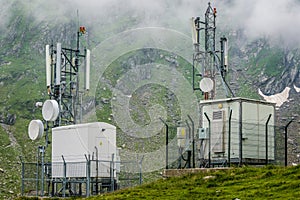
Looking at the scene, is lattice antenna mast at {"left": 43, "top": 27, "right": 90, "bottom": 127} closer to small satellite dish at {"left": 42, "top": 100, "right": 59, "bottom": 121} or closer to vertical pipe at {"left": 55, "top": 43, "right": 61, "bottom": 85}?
vertical pipe at {"left": 55, "top": 43, "right": 61, "bottom": 85}

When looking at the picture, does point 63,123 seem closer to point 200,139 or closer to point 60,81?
point 60,81

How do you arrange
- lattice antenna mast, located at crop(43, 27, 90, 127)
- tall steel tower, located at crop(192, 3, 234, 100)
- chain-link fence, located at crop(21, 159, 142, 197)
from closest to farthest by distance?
chain-link fence, located at crop(21, 159, 142, 197) → tall steel tower, located at crop(192, 3, 234, 100) → lattice antenna mast, located at crop(43, 27, 90, 127)

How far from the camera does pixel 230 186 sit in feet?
68.5

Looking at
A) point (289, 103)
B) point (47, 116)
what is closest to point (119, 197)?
point (47, 116)

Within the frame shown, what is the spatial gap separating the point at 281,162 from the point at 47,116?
13.5 meters

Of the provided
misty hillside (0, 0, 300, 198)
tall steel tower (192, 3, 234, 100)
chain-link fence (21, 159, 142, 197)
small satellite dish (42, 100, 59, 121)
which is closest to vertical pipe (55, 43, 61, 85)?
small satellite dish (42, 100, 59, 121)

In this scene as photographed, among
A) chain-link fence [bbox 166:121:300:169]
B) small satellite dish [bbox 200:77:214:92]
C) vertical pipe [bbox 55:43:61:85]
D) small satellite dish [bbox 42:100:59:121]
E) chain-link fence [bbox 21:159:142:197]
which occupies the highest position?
vertical pipe [bbox 55:43:61:85]

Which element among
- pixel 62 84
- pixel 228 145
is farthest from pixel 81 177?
pixel 228 145

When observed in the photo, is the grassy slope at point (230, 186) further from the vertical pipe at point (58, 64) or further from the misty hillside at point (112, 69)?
the misty hillside at point (112, 69)

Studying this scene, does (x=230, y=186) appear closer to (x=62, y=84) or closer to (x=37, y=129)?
(x=37, y=129)

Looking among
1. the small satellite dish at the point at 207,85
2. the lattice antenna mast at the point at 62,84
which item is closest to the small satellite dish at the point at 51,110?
the lattice antenna mast at the point at 62,84

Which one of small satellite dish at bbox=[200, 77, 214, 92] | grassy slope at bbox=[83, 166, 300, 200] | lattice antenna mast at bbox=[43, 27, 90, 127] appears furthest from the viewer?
lattice antenna mast at bbox=[43, 27, 90, 127]

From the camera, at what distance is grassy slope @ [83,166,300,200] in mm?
18688

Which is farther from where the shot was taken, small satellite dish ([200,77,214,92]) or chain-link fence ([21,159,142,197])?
chain-link fence ([21,159,142,197])
